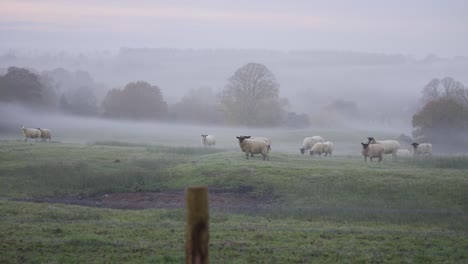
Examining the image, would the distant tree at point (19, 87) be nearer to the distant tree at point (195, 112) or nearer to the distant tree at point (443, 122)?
the distant tree at point (195, 112)

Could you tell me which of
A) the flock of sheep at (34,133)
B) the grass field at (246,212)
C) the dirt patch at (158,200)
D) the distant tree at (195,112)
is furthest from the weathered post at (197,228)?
the distant tree at (195,112)

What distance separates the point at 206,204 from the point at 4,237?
11738 mm

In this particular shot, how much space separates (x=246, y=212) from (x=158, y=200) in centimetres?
593

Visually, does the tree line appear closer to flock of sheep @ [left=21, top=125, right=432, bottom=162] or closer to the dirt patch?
flock of sheep @ [left=21, top=125, right=432, bottom=162]

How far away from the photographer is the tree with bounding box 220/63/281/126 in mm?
96250

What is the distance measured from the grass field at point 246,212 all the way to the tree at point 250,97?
53433 mm

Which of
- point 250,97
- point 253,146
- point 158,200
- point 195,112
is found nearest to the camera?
point 158,200

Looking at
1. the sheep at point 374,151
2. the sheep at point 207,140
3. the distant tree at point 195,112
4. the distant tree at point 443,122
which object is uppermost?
the distant tree at point 195,112

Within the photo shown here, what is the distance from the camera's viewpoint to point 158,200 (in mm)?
27797

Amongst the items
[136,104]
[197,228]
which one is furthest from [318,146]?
[136,104]

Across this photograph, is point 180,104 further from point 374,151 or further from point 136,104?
point 374,151

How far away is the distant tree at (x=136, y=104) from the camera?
360 ft

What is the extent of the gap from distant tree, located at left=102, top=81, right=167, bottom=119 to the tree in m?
18.4

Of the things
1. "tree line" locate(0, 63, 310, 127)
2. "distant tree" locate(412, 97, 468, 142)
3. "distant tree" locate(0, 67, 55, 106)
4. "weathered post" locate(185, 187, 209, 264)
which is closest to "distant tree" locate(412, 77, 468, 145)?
"distant tree" locate(412, 97, 468, 142)
